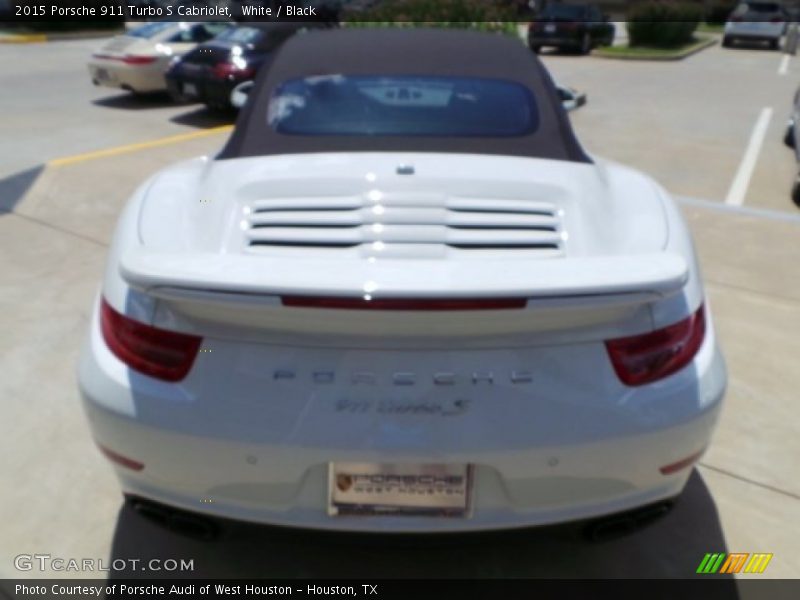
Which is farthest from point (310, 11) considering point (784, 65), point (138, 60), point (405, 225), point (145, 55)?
point (405, 225)

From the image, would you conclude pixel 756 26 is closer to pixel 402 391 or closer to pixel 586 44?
pixel 586 44

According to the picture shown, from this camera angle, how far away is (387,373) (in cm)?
201

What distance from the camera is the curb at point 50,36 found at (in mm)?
23016

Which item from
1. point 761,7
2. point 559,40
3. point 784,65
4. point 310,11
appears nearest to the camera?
point 310,11

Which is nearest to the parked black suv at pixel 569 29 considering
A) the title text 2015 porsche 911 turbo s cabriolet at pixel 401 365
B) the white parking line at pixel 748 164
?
the white parking line at pixel 748 164

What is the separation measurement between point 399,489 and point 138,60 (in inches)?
466

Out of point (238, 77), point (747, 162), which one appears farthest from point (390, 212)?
point (238, 77)

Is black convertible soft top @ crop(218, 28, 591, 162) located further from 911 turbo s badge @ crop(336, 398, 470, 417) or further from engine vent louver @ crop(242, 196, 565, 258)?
911 turbo s badge @ crop(336, 398, 470, 417)

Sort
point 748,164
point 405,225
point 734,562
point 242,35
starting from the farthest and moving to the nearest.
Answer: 1. point 242,35
2. point 748,164
3. point 734,562
4. point 405,225

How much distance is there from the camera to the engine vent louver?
2.34 metres

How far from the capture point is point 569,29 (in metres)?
22.0

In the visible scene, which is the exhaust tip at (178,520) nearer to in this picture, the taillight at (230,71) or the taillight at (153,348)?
the taillight at (153,348)

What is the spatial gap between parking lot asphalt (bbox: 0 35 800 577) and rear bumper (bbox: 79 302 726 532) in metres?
0.11

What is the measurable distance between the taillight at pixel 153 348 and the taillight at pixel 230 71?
959cm
